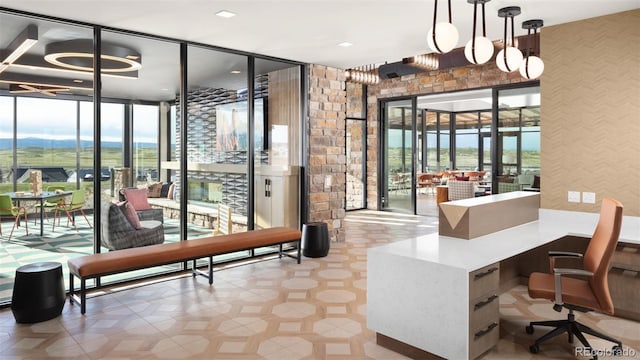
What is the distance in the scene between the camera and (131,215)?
4.85m

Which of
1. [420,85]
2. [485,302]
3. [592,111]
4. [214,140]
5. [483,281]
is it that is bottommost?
[485,302]

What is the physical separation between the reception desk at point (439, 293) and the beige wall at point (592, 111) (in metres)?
0.93

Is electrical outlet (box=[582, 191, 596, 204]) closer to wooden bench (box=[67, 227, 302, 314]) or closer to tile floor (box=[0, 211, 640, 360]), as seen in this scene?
tile floor (box=[0, 211, 640, 360])

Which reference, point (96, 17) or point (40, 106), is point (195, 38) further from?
point (40, 106)

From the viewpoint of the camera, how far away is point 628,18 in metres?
3.91

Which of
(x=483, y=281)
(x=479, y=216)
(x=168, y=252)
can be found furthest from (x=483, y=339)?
(x=168, y=252)

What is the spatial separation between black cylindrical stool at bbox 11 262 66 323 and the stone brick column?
345cm

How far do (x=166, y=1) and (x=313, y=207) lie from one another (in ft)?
11.6

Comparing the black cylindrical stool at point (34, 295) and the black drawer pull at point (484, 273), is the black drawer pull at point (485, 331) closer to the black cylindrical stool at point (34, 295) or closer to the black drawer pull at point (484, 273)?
the black drawer pull at point (484, 273)

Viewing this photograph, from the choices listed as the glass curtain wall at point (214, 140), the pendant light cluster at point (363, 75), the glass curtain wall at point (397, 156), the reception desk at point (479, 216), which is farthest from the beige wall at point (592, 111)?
the glass curtain wall at point (397, 156)

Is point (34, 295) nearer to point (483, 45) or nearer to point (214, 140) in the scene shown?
point (214, 140)

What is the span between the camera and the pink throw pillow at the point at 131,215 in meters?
4.80

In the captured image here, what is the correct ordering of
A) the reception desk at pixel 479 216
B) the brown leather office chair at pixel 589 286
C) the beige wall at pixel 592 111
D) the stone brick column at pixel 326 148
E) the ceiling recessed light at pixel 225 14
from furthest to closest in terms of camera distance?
the stone brick column at pixel 326 148, the ceiling recessed light at pixel 225 14, the beige wall at pixel 592 111, the reception desk at pixel 479 216, the brown leather office chair at pixel 589 286

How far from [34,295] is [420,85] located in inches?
321
